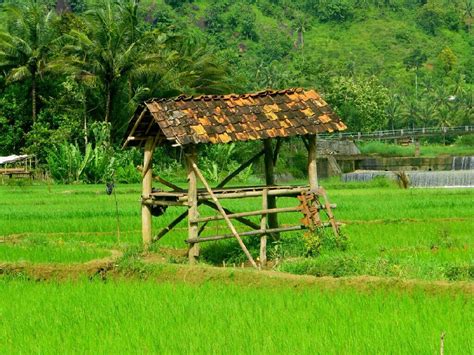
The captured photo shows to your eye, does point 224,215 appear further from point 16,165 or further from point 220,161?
point 16,165

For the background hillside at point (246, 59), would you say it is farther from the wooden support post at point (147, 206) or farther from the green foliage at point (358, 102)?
the wooden support post at point (147, 206)

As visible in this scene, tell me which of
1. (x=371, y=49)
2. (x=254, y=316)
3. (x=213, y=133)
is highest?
(x=371, y=49)

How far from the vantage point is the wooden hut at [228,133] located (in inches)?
446

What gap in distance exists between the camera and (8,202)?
21.3m

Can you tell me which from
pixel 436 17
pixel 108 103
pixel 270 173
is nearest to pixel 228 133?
pixel 270 173

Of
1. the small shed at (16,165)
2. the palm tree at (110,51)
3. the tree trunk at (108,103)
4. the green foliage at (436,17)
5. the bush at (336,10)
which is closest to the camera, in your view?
the small shed at (16,165)

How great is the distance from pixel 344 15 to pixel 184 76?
62.2m

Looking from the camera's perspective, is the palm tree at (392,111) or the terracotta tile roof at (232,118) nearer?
the terracotta tile roof at (232,118)

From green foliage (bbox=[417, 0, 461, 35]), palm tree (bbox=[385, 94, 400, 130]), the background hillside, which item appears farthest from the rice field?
green foliage (bbox=[417, 0, 461, 35])

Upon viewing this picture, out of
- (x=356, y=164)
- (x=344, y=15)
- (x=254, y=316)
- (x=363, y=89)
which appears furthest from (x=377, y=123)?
(x=254, y=316)

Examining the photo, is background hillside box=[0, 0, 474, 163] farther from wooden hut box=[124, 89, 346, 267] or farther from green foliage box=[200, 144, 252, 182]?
wooden hut box=[124, 89, 346, 267]

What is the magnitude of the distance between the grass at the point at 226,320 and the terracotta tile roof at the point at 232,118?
9.14 ft

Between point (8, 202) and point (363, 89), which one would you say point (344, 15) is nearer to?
point (363, 89)

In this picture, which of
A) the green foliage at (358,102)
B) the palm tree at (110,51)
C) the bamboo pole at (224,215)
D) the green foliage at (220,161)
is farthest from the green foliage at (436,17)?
the bamboo pole at (224,215)
